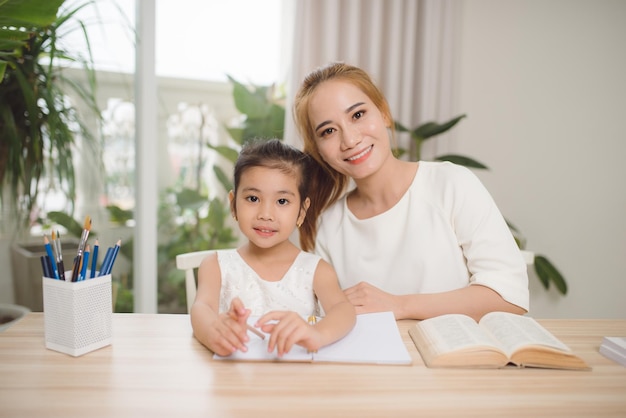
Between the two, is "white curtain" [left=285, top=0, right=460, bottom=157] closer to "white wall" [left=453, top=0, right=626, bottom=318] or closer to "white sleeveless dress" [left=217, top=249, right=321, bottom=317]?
"white wall" [left=453, top=0, right=626, bottom=318]

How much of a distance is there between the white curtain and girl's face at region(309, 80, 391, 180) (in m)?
1.20

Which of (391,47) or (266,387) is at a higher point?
(391,47)

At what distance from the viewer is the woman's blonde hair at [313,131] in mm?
1395

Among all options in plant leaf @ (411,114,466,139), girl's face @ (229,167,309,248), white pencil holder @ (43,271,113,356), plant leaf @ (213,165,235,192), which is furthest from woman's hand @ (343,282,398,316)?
plant leaf @ (213,165,235,192)

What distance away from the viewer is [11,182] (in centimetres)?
206

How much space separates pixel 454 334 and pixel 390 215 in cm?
61

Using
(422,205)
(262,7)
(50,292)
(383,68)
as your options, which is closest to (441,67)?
(383,68)

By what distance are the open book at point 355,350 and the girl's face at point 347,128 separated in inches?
20.7

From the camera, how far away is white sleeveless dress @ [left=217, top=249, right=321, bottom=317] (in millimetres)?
1171

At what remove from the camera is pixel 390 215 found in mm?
1457

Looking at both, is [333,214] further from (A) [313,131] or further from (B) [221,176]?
(B) [221,176]

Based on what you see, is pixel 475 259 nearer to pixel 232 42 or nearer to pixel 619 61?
pixel 232 42

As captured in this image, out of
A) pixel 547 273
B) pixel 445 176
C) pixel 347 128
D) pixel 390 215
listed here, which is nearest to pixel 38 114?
pixel 347 128

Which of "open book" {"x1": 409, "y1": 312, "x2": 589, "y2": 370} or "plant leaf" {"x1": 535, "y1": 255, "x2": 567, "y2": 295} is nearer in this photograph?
"open book" {"x1": 409, "y1": 312, "x2": 589, "y2": 370}
